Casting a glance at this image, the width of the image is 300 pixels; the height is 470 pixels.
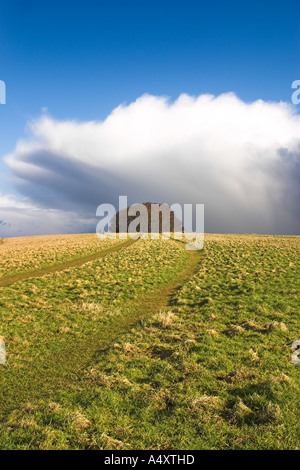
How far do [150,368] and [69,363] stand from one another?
340cm

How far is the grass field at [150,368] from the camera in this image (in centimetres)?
673

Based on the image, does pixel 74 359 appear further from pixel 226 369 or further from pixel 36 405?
pixel 226 369

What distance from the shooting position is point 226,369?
9.70 metres

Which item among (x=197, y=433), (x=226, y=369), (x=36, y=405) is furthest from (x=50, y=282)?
(x=197, y=433)

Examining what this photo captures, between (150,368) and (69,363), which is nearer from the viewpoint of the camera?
(150,368)

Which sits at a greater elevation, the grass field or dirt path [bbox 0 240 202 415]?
the grass field

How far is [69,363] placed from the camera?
1077 cm

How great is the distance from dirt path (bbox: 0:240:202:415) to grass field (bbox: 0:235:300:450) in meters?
0.05

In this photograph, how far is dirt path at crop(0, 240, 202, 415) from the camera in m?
8.73

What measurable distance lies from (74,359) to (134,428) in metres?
5.00

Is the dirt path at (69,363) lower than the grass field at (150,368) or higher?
lower

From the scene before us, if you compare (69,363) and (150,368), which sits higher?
(150,368)

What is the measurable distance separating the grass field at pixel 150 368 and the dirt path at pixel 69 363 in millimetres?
47
